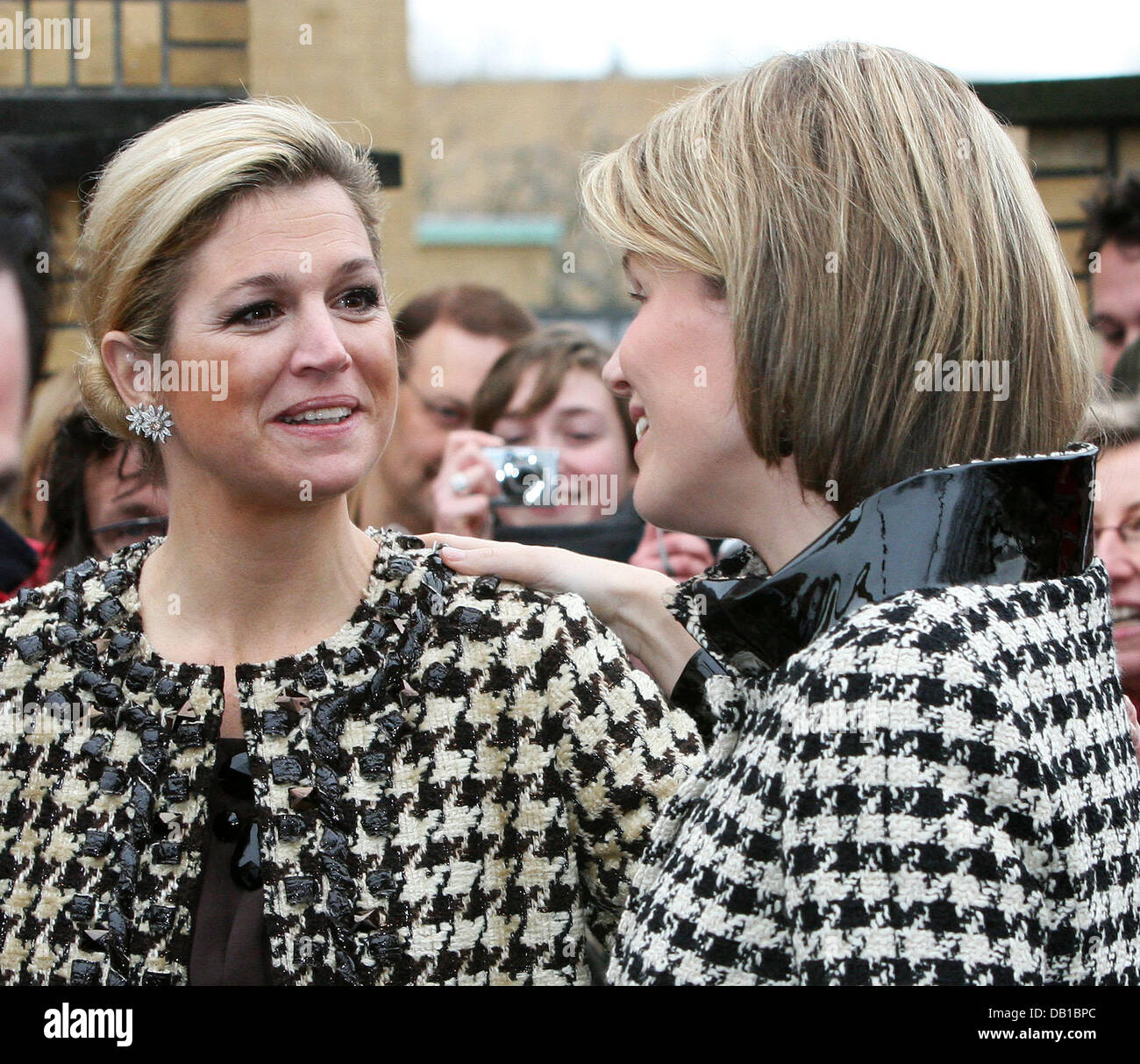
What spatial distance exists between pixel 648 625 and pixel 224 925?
89 centimetres

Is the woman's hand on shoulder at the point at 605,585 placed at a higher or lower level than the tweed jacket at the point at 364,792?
higher

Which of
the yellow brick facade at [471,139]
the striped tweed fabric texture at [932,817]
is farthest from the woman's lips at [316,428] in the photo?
the yellow brick facade at [471,139]

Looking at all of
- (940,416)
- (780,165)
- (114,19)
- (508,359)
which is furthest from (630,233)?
(114,19)

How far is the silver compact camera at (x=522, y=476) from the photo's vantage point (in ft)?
13.4

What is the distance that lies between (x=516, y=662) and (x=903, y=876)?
3.52 feet

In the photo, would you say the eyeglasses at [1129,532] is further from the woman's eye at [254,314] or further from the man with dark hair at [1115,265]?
the woman's eye at [254,314]

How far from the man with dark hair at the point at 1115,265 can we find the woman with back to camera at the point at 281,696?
9.59ft

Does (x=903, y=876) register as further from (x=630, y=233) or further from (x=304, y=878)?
(x=304, y=878)

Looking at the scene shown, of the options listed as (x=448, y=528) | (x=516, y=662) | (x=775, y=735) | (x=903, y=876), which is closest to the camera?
(x=903, y=876)

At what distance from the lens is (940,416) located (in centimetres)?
153

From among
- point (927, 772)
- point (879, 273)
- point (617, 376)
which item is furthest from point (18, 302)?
point (927, 772)

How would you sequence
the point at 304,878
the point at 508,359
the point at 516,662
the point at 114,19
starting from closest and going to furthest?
1. the point at 304,878
2. the point at 516,662
3. the point at 508,359
4. the point at 114,19

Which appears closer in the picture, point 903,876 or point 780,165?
point 903,876

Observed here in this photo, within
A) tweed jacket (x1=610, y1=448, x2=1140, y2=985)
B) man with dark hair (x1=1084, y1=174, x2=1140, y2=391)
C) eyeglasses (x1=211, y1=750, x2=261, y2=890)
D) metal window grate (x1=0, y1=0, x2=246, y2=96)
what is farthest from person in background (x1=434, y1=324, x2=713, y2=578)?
metal window grate (x1=0, y1=0, x2=246, y2=96)
